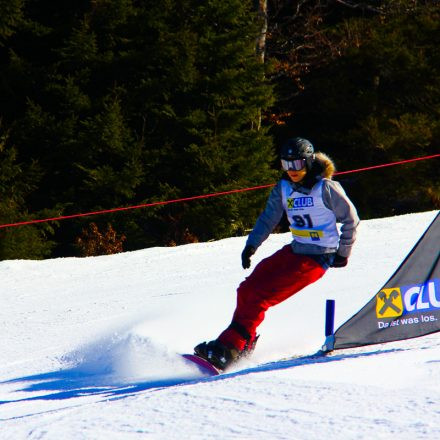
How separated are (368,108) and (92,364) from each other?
13918 millimetres

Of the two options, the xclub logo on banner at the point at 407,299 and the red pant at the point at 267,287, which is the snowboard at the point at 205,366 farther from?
the xclub logo on banner at the point at 407,299

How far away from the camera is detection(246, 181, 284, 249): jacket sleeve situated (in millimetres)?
6457

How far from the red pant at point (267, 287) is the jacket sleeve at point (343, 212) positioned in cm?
30

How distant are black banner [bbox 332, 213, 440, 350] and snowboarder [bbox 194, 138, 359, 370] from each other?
1.41 ft

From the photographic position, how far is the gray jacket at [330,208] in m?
5.96

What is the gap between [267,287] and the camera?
6.10 metres

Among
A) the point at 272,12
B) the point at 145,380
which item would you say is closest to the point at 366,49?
the point at 272,12

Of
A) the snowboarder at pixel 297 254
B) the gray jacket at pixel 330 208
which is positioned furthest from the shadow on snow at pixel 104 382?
the gray jacket at pixel 330 208

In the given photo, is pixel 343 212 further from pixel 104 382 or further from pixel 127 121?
pixel 127 121

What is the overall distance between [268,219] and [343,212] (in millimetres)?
720

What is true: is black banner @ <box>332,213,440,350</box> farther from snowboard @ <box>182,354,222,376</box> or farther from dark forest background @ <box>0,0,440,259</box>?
dark forest background @ <box>0,0,440,259</box>

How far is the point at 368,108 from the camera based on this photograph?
63.7 feet

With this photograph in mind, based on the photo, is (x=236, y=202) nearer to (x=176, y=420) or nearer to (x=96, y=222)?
(x=96, y=222)

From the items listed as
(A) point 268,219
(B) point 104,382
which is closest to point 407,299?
(A) point 268,219
